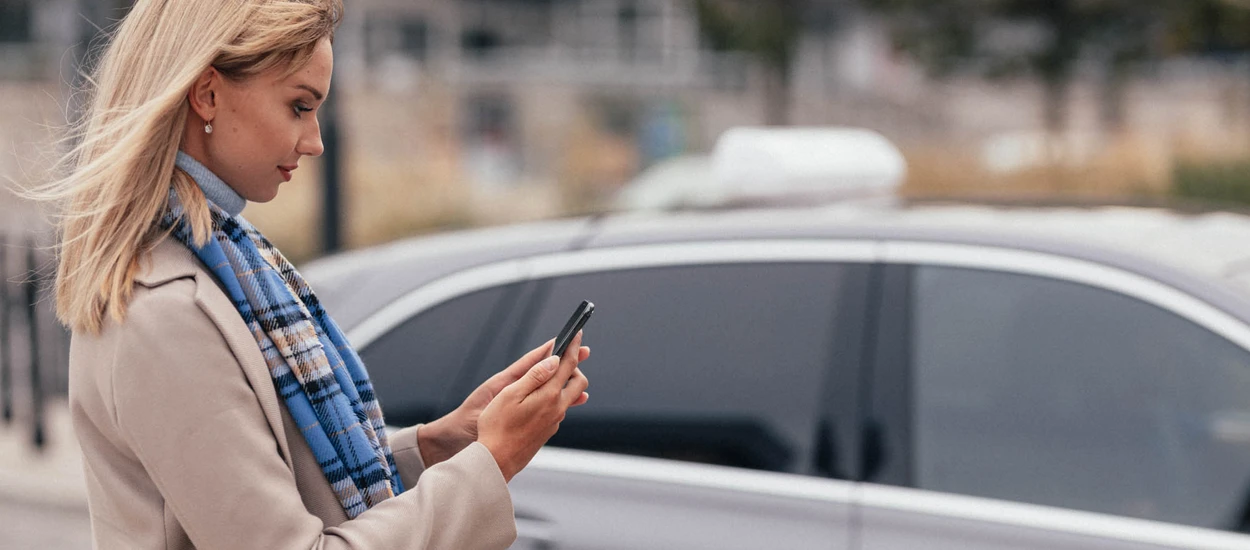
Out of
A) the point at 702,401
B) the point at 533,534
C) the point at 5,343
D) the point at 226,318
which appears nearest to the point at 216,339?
the point at 226,318

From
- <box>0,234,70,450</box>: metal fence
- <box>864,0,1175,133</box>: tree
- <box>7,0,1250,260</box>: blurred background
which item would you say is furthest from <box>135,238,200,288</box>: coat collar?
<box>864,0,1175,133</box>: tree

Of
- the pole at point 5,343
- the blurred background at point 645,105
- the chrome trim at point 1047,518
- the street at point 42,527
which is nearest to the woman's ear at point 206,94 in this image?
the blurred background at point 645,105

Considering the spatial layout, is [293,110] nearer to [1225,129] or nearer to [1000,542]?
[1000,542]

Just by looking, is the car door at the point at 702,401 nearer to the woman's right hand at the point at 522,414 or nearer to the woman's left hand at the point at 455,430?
the woman's left hand at the point at 455,430

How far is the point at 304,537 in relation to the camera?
53.3 inches

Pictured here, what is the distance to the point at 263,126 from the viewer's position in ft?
4.70

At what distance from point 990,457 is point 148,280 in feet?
5.53

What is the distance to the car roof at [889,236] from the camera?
2.47m

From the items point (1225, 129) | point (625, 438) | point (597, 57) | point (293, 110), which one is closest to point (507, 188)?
point (1225, 129)

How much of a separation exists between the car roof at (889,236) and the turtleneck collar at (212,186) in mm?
1330

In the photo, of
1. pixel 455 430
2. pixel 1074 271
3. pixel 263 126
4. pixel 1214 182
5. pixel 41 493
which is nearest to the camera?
pixel 263 126

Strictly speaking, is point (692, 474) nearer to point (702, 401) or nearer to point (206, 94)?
point (702, 401)

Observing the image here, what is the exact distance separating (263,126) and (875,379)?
4.71ft

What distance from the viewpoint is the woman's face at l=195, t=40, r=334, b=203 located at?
1.42 m
